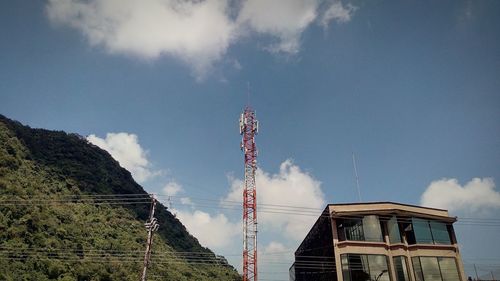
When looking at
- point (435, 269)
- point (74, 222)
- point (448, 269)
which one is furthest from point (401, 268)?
point (74, 222)

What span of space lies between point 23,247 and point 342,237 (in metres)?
49.7

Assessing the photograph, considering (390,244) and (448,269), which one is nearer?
(390,244)

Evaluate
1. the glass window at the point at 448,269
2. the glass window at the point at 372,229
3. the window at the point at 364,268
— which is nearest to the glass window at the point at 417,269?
the glass window at the point at 448,269

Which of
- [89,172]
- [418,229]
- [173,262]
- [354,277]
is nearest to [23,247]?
[173,262]

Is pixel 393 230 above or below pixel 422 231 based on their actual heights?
below

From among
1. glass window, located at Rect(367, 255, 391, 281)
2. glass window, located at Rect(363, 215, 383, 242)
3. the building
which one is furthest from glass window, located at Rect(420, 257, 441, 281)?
glass window, located at Rect(363, 215, 383, 242)

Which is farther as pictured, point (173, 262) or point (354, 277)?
point (173, 262)

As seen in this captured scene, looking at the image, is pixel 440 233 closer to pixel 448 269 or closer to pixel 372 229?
pixel 448 269

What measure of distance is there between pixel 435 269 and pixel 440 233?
4.83 metres

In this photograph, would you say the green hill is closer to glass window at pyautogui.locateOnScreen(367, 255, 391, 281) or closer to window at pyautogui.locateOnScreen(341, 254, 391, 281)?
window at pyautogui.locateOnScreen(341, 254, 391, 281)

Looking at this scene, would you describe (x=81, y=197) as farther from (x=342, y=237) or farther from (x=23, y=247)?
(x=342, y=237)

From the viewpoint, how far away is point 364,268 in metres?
39.8

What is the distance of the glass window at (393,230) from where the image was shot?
41406 millimetres

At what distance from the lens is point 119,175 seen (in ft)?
377
